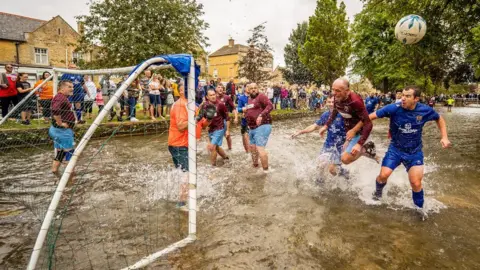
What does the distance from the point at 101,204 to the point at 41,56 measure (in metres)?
40.5

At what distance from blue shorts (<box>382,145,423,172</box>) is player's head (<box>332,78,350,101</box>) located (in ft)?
3.52

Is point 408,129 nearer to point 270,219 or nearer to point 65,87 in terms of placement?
point 270,219

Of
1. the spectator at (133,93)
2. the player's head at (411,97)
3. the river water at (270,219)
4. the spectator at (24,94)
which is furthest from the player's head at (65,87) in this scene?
the player's head at (411,97)

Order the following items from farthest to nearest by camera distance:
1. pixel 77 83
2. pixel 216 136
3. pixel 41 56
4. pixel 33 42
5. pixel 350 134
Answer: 1. pixel 41 56
2. pixel 33 42
3. pixel 77 83
4. pixel 216 136
5. pixel 350 134

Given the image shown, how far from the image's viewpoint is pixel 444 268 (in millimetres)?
3174

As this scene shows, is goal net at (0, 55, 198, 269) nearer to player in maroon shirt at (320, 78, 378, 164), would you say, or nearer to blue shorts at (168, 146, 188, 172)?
blue shorts at (168, 146, 188, 172)

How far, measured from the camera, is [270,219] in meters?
4.41

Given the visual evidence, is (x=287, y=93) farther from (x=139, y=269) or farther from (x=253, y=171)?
(x=139, y=269)

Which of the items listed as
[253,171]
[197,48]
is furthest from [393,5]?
[197,48]

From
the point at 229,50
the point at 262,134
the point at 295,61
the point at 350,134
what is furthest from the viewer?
the point at 229,50

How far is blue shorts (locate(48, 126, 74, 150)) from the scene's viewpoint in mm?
5418

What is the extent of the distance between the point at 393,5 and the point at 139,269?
12.7m

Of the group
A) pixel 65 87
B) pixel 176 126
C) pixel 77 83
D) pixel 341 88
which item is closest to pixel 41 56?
pixel 77 83

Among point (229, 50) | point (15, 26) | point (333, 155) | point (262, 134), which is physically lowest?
point (333, 155)
